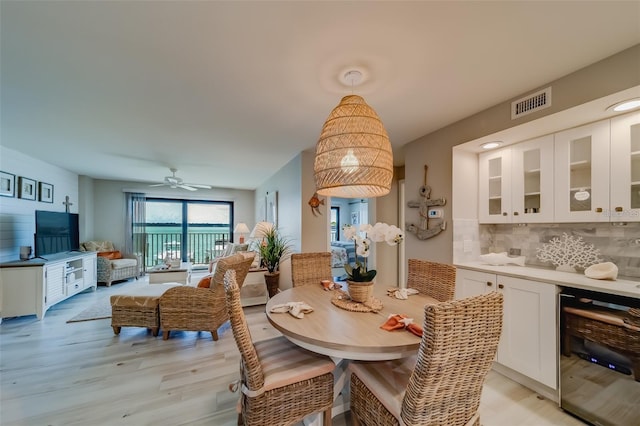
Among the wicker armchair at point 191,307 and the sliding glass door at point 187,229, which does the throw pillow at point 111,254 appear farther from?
the wicker armchair at point 191,307

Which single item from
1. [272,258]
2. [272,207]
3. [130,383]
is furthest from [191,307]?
[272,207]

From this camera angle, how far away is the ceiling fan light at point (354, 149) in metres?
1.46

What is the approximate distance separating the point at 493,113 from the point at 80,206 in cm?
782

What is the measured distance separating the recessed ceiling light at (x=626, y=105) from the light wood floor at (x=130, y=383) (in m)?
2.15

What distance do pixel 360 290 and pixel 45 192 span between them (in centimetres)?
596

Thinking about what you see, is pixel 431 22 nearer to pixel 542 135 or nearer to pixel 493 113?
pixel 493 113

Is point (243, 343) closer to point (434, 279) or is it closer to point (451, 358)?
point (451, 358)

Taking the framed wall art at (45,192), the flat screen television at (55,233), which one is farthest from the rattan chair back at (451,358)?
the framed wall art at (45,192)

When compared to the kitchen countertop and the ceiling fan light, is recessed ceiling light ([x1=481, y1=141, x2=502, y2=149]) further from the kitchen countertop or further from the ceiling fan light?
the ceiling fan light

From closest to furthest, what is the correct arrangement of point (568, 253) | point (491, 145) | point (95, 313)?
1. point (568, 253)
2. point (491, 145)
3. point (95, 313)

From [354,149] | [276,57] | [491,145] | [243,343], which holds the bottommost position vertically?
[243,343]

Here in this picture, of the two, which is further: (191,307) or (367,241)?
(191,307)

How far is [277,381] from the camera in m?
1.24

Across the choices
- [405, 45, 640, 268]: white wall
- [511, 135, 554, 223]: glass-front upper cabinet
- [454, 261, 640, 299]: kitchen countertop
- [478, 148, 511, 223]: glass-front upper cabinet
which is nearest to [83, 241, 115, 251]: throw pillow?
[405, 45, 640, 268]: white wall
